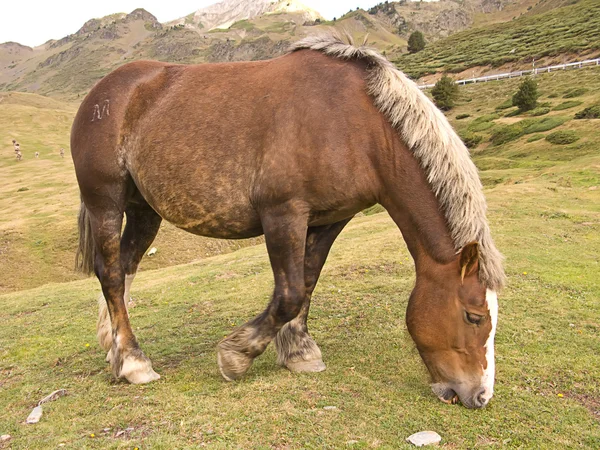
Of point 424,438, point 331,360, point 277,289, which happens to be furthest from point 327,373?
point 424,438

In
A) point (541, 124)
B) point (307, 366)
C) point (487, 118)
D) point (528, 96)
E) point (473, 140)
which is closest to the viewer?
point (307, 366)

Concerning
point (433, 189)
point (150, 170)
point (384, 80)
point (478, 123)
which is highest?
point (384, 80)

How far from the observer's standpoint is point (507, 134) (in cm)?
3005

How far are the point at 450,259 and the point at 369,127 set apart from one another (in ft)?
4.19

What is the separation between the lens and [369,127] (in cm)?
432

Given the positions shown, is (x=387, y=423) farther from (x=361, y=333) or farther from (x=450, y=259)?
(x=361, y=333)

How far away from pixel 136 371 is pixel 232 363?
1.04 metres

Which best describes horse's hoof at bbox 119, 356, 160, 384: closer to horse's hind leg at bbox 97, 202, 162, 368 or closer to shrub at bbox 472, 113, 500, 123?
horse's hind leg at bbox 97, 202, 162, 368

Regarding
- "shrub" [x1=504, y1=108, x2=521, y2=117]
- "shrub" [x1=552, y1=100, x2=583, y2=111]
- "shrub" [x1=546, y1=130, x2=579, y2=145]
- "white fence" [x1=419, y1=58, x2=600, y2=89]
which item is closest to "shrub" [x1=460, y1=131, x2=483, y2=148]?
"shrub" [x1=504, y1=108, x2=521, y2=117]

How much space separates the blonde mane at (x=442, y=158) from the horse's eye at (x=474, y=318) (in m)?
0.24

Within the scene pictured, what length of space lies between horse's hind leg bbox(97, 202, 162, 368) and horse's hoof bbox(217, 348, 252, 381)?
162 centimetres

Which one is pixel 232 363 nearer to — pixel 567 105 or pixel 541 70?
pixel 567 105

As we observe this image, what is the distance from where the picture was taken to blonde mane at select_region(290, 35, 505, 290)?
3.92 meters

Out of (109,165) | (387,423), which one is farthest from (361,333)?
(109,165)
